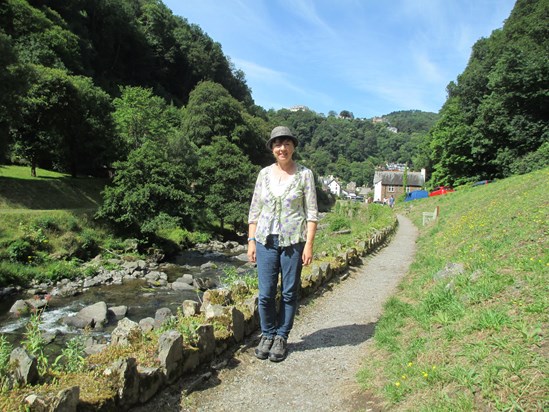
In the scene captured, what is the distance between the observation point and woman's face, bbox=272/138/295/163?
479 cm

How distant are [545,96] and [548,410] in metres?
37.4

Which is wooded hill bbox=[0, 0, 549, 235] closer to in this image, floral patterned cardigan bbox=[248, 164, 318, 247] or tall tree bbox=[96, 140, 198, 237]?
tall tree bbox=[96, 140, 198, 237]

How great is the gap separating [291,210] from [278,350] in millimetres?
1897

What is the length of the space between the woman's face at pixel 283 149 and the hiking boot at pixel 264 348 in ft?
8.05

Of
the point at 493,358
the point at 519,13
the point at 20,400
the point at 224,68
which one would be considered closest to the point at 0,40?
the point at 20,400

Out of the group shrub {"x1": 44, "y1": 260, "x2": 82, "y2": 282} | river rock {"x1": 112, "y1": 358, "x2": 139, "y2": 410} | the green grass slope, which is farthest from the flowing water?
the green grass slope

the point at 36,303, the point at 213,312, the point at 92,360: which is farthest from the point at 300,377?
the point at 36,303

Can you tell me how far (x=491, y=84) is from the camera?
3375 cm

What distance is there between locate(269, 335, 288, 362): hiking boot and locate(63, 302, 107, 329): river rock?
9.63 metres

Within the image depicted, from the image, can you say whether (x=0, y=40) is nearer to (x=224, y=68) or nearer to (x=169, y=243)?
(x=169, y=243)

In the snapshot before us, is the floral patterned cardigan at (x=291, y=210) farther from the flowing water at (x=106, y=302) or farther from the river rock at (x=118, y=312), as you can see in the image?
the river rock at (x=118, y=312)

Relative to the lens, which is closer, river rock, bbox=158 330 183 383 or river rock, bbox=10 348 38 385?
river rock, bbox=10 348 38 385

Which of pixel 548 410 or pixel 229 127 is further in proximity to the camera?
pixel 229 127

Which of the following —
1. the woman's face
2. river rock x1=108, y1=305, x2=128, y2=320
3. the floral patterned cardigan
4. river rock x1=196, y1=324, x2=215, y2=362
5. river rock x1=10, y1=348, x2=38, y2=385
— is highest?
the woman's face
